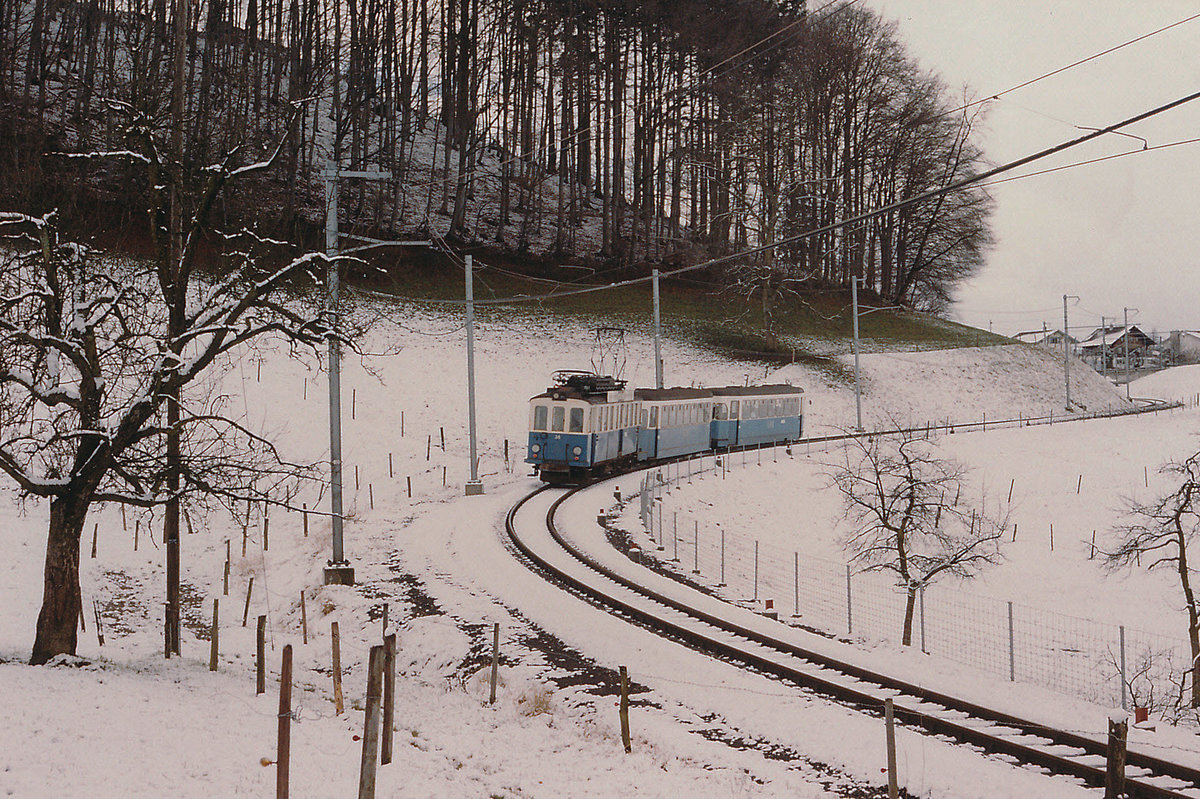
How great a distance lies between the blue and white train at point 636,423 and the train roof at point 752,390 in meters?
0.04

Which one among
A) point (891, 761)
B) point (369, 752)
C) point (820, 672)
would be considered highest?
point (369, 752)

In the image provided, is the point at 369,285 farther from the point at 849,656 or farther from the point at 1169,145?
the point at 1169,145

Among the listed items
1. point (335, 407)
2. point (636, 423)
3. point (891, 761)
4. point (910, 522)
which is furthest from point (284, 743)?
point (636, 423)

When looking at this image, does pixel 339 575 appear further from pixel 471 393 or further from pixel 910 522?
pixel 910 522

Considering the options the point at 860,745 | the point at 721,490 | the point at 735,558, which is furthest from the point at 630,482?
the point at 860,745

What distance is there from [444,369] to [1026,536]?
78.1ft

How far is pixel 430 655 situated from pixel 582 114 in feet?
170

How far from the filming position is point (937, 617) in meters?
26.2

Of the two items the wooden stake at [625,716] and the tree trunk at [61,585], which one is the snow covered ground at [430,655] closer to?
the wooden stake at [625,716]

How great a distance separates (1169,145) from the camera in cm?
1059

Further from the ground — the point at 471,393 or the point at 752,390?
the point at 752,390

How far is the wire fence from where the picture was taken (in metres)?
21.9

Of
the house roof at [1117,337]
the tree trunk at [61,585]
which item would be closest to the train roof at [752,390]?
the tree trunk at [61,585]

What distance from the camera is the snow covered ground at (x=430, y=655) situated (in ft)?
31.6
